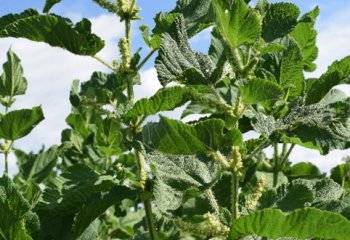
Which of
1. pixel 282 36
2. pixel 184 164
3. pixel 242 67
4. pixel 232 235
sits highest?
pixel 282 36

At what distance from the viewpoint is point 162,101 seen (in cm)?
202

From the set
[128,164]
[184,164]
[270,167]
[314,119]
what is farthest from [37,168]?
[314,119]

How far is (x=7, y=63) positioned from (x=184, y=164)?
5.93ft

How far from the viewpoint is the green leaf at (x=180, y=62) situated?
1951 millimetres

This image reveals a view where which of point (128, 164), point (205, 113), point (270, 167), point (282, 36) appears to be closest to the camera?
point (282, 36)

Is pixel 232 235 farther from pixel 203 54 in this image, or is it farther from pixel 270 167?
pixel 270 167

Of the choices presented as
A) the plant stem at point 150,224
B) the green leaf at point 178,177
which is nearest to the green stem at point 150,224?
the plant stem at point 150,224

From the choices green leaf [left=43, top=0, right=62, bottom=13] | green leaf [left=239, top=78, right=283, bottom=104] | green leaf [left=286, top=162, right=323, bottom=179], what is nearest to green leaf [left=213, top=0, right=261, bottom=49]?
green leaf [left=239, top=78, right=283, bottom=104]

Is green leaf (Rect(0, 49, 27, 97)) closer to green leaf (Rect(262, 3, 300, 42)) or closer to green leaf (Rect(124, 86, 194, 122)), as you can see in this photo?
green leaf (Rect(124, 86, 194, 122))

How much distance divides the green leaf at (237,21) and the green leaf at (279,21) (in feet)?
0.87

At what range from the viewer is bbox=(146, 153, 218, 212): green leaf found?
1.91m

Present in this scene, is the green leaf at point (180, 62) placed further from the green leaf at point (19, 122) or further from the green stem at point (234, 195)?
the green leaf at point (19, 122)

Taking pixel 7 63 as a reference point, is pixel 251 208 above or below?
below

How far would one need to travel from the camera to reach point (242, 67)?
79.3 inches
